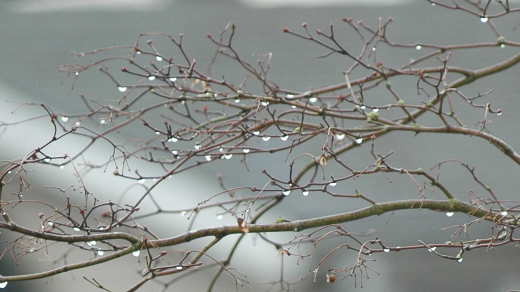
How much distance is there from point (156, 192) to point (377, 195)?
2078 millimetres

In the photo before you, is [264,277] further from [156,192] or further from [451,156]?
[451,156]

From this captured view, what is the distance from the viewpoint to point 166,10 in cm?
690

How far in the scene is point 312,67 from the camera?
21.0 ft

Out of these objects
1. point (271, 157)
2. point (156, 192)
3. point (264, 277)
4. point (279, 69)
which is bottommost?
point (264, 277)

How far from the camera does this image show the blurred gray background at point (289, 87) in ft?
16.9

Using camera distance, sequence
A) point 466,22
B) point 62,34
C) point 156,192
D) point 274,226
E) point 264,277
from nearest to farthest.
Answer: point 274,226, point 264,277, point 156,192, point 466,22, point 62,34

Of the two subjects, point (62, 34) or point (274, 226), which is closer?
point (274, 226)

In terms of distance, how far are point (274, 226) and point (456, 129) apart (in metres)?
0.78

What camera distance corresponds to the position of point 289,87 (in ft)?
20.7

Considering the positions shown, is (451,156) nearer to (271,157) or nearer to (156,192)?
(271,157)

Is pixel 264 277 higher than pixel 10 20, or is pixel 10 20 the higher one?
pixel 10 20

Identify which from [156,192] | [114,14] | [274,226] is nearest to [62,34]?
[114,14]

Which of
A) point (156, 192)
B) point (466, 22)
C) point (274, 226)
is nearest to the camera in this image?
point (274, 226)

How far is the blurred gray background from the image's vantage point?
16.9 feet
